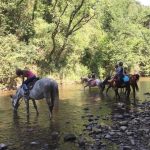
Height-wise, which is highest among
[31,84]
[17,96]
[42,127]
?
[31,84]

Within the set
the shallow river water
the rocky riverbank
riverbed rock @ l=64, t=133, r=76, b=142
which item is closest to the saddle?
the shallow river water

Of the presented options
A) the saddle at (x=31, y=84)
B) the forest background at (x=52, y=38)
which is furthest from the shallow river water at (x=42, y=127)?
the forest background at (x=52, y=38)

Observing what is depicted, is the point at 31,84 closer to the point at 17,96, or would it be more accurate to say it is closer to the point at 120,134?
the point at 17,96

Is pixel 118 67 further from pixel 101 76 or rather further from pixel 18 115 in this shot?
pixel 101 76

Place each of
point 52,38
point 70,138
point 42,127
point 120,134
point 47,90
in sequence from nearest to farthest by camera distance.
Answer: point 70,138
point 120,134
point 42,127
point 47,90
point 52,38

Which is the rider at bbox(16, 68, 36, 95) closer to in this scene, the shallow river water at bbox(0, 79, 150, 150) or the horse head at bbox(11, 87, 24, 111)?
the horse head at bbox(11, 87, 24, 111)

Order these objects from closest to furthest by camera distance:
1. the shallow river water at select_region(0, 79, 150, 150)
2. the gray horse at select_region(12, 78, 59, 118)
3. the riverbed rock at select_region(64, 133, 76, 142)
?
1. the shallow river water at select_region(0, 79, 150, 150)
2. the riverbed rock at select_region(64, 133, 76, 142)
3. the gray horse at select_region(12, 78, 59, 118)

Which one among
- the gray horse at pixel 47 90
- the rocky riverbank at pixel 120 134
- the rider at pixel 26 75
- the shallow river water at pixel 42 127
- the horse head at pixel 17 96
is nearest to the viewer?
the rocky riverbank at pixel 120 134

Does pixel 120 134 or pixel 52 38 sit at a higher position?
pixel 52 38

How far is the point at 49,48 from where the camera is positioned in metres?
44.1

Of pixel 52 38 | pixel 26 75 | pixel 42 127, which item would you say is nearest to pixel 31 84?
pixel 26 75

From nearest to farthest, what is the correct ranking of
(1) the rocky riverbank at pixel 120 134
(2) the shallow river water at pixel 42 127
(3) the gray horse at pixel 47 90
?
(1) the rocky riverbank at pixel 120 134
(2) the shallow river water at pixel 42 127
(3) the gray horse at pixel 47 90

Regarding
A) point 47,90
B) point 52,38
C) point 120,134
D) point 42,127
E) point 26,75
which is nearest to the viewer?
point 120,134

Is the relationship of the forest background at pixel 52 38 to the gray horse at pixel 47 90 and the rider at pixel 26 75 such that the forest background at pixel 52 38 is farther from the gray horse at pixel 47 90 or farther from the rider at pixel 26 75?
the gray horse at pixel 47 90
